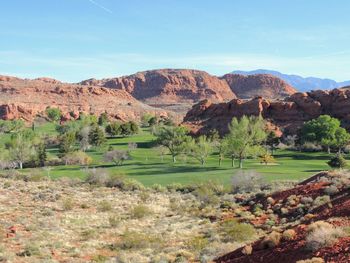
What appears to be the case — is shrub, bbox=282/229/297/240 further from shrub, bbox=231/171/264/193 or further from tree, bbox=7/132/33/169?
tree, bbox=7/132/33/169

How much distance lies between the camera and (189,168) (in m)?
64.2

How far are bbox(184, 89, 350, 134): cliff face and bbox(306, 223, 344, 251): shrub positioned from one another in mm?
87338

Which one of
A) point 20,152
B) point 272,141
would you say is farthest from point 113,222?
point 272,141

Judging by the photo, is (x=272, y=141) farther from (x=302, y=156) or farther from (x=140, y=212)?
(x=140, y=212)

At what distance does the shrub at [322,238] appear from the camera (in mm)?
15080

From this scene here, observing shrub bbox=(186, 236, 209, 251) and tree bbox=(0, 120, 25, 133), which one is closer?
shrub bbox=(186, 236, 209, 251)

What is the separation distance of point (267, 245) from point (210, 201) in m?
22.6

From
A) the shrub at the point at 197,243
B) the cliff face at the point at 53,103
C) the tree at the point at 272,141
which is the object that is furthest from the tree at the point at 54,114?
the shrub at the point at 197,243

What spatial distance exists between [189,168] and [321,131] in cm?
3114

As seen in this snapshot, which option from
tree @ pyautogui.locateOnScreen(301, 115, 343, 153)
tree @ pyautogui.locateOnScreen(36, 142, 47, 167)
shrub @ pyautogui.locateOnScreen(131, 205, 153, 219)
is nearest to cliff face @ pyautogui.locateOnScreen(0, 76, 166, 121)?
tree @ pyautogui.locateOnScreen(36, 142, 47, 167)

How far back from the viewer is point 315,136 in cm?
8288

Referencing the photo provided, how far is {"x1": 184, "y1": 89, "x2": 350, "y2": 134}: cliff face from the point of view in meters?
104

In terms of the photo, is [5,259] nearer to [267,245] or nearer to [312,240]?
[267,245]

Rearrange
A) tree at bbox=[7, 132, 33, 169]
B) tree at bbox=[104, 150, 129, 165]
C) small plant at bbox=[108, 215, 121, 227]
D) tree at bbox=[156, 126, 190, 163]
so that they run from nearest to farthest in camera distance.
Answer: small plant at bbox=[108, 215, 121, 227]
tree at bbox=[104, 150, 129, 165]
tree at bbox=[7, 132, 33, 169]
tree at bbox=[156, 126, 190, 163]
